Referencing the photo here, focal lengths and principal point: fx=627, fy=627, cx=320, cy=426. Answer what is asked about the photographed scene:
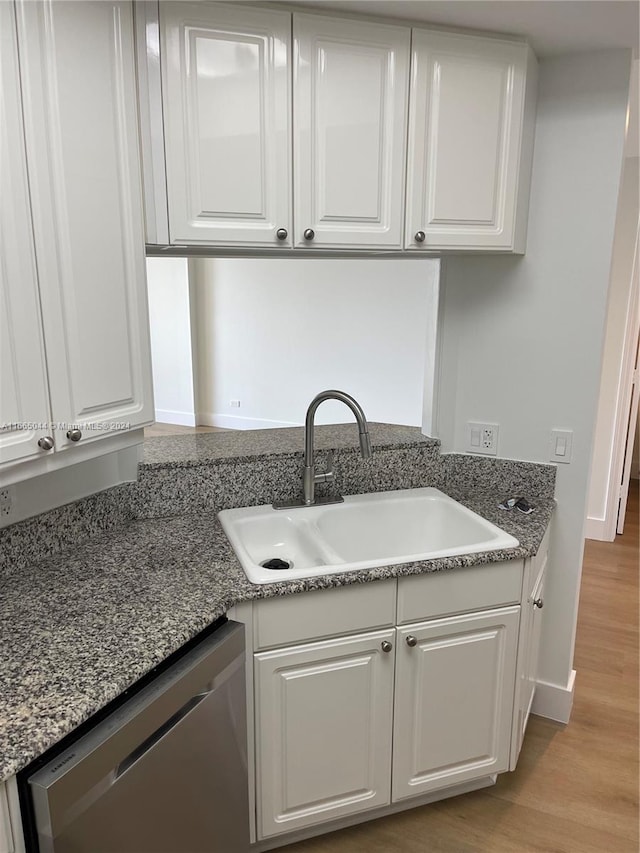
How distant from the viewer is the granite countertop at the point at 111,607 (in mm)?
1129

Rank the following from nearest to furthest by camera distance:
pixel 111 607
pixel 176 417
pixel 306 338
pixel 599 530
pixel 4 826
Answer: pixel 4 826, pixel 111 607, pixel 599 530, pixel 306 338, pixel 176 417

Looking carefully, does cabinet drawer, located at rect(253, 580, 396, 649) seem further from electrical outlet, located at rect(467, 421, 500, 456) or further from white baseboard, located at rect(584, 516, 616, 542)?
white baseboard, located at rect(584, 516, 616, 542)

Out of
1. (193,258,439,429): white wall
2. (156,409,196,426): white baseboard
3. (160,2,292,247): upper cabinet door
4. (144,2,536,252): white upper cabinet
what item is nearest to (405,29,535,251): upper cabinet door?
(144,2,536,252): white upper cabinet

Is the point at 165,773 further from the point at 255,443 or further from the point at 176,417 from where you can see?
the point at 176,417

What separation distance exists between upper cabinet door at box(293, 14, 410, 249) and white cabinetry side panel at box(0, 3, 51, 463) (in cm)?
70

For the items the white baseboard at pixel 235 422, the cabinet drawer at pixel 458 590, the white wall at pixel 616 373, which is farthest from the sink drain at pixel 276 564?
the white baseboard at pixel 235 422

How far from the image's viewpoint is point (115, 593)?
153 centimetres

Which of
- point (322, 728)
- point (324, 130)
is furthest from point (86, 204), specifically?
point (322, 728)

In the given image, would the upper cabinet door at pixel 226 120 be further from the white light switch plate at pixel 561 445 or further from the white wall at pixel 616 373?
the white wall at pixel 616 373

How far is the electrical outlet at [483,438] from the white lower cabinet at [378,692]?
593mm

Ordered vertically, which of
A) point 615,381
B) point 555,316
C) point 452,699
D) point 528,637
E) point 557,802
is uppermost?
point 555,316

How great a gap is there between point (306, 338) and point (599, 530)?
9.54 feet

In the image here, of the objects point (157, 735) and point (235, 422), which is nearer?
point (157, 735)

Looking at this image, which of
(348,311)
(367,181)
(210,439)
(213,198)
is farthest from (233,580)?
(348,311)
